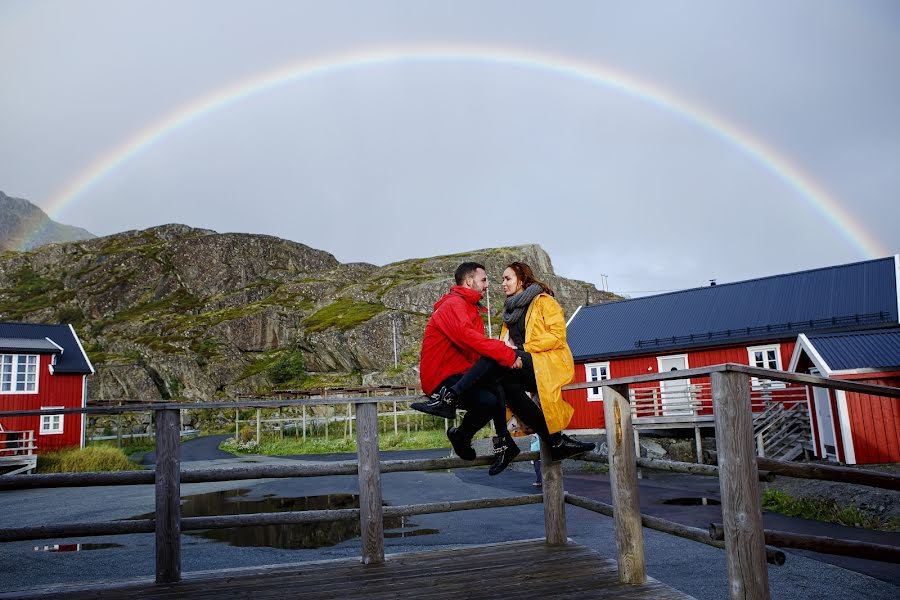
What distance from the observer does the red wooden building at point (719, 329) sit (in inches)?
1046

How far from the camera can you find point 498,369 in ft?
16.8

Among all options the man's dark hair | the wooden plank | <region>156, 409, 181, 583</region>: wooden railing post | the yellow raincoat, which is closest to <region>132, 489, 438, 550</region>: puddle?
<region>156, 409, 181, 583</region>: wooden railing post

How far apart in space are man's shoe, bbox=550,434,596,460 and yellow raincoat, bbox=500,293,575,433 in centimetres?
30

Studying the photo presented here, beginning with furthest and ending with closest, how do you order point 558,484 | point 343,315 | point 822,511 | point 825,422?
point 343,315, point 825,422, point 822,511, point 558,484

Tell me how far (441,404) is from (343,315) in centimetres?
7458

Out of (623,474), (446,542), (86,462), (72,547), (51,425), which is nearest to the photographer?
(623,474)

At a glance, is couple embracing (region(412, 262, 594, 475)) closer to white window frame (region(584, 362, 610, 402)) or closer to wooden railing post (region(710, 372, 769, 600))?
wooden railing post (region(710, 372, 769, 600))

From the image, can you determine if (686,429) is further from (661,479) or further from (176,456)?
(176,456)

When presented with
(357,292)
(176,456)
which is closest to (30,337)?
(176,456)

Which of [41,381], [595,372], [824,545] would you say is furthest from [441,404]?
[41,381]

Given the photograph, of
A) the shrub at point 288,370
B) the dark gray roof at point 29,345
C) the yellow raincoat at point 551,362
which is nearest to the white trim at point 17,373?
the dark gray roof at point 29,345

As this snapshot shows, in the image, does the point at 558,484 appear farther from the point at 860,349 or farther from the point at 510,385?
the point at 860,349

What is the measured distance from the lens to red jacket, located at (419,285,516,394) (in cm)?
514

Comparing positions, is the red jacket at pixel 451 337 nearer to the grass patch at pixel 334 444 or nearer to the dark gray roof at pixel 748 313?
the grass patch at pixel 334 444
